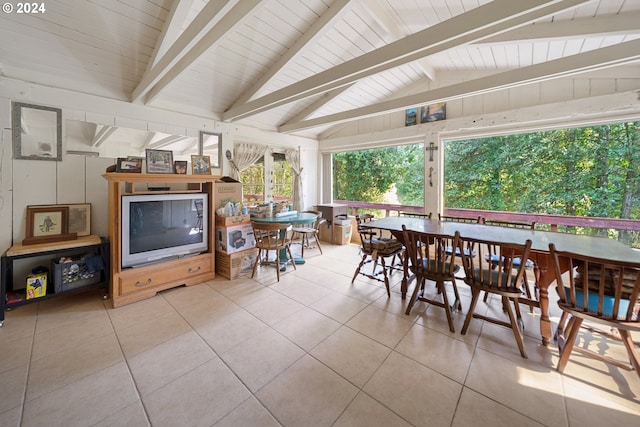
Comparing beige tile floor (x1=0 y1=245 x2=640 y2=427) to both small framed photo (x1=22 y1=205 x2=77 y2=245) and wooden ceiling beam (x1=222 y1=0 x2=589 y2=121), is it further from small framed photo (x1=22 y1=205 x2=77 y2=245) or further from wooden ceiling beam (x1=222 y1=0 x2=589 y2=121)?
wooden ceiling beam (x1=222 y1=0 x2=589 y2=121)

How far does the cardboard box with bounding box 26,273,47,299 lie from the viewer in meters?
2.28

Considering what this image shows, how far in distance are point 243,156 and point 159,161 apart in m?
1.60

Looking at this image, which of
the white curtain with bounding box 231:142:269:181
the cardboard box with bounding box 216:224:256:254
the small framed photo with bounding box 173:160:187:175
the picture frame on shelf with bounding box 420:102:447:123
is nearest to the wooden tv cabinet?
the cardboard box with bounding box 216:224:256:254

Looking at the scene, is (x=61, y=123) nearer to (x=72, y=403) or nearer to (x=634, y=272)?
(x=72, y=403)

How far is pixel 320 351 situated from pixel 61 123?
12.1 feet

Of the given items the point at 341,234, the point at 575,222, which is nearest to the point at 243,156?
the point at 341,234

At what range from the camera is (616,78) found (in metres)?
2.77

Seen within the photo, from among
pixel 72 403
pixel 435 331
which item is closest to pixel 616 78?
pixel 435 331

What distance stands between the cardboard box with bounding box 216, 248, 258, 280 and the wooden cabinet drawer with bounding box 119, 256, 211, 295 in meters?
0.18

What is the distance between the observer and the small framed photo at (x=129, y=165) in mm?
2641

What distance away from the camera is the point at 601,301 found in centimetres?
152

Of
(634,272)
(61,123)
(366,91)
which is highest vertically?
(366,91)

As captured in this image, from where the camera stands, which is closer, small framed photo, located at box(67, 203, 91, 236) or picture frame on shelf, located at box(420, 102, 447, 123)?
small framed photo, located at box(67, 203, 91, 236)

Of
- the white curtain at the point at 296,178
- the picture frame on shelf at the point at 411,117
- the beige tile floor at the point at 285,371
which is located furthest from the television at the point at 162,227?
the picture frame on shelf at the point at 411,117
